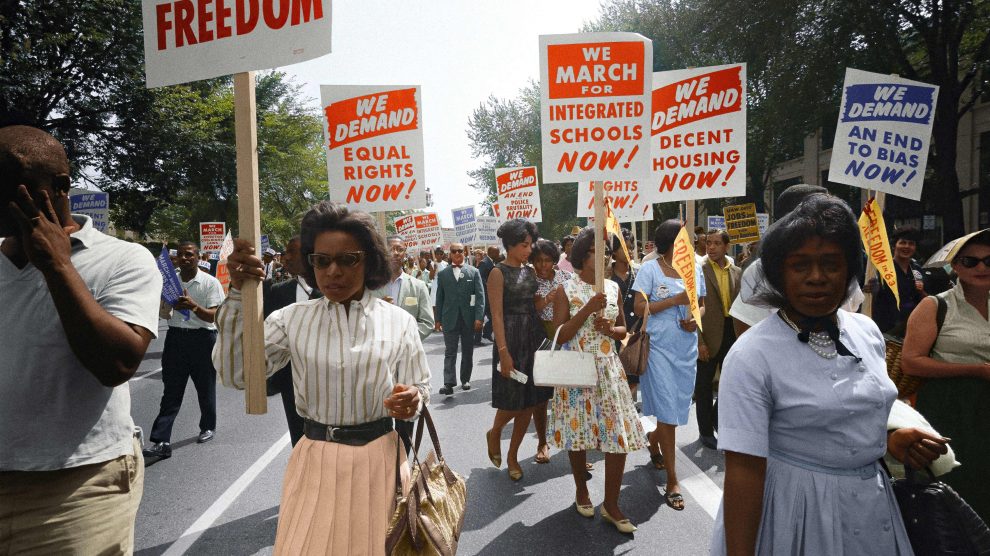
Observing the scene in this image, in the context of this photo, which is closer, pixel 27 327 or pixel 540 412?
pixel 27 327

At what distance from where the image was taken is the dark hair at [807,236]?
1890 millimetres

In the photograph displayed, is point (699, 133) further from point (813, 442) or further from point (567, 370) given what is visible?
point (813, 442)

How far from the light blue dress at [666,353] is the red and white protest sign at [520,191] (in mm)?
8222

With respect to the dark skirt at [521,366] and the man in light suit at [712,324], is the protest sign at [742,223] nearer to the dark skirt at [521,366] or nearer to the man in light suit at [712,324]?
the man in light suit at [712,324]

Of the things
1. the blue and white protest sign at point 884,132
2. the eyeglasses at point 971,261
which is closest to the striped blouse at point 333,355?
the eyeglasses at point 971,261

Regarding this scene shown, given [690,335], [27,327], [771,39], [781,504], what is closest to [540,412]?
[690,335]

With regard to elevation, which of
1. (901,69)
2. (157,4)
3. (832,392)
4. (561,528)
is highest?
(901,69)

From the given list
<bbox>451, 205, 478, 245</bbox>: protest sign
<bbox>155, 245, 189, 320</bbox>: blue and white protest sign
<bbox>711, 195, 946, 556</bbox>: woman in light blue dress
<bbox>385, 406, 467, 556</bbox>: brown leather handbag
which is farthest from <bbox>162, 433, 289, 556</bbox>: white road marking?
<bbox>451, 205, 478, 245</bbox>: protest sign

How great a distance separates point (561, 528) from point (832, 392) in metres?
2.76

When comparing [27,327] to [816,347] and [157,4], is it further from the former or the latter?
[816,347]

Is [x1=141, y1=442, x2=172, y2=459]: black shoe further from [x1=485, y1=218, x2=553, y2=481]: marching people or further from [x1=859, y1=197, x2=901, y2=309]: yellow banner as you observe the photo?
[x1=859, y1=197, x2=901, y2=309]: yellow banner

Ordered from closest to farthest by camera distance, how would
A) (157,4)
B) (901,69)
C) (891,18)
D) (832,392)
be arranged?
(832,392) < (157,4) < (891,18) < (901,69)

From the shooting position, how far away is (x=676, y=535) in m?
4.00

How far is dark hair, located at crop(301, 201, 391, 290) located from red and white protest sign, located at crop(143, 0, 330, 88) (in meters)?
0.65
